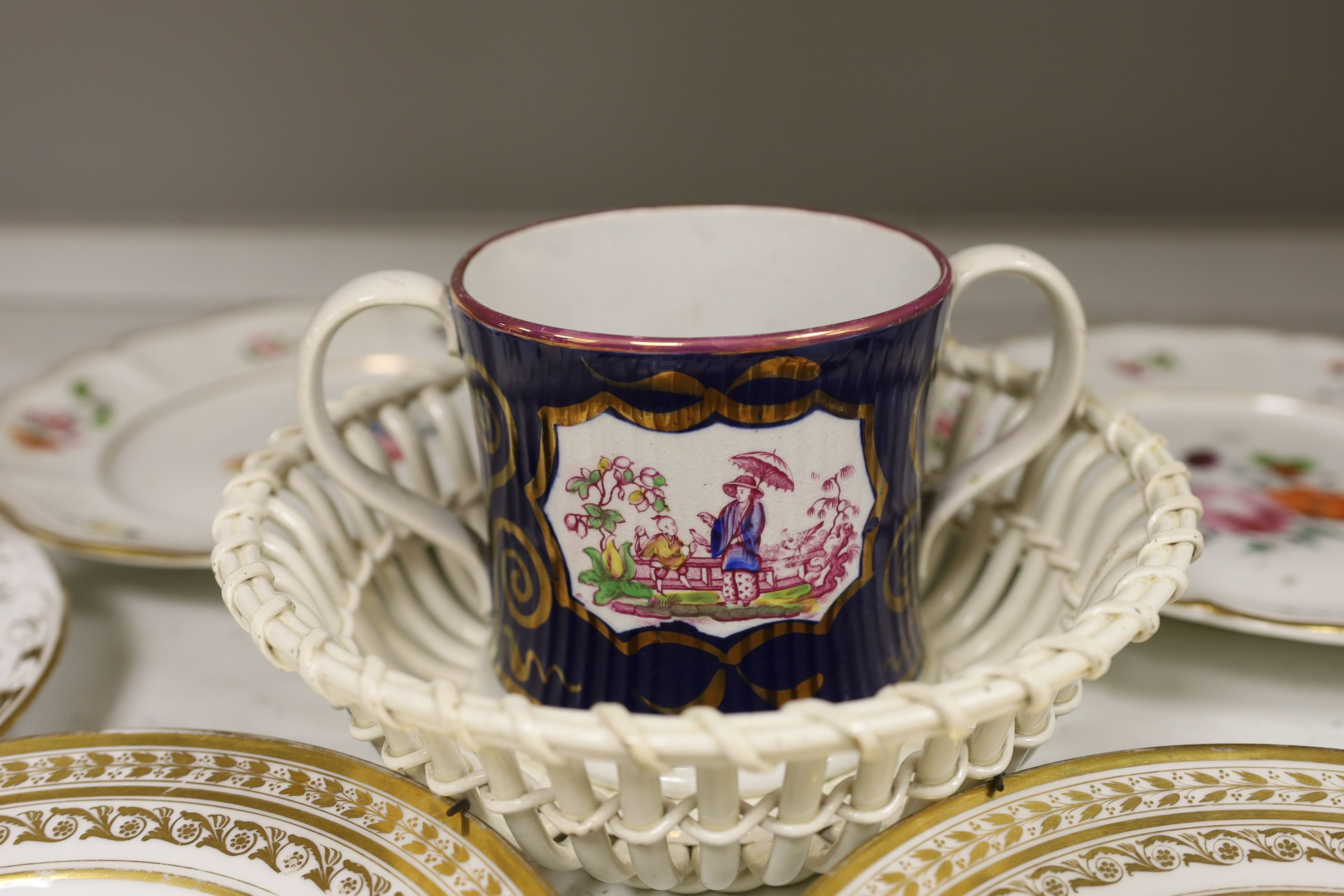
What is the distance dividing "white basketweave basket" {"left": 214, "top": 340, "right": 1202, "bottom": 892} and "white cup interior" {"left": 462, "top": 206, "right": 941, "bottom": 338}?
95mm

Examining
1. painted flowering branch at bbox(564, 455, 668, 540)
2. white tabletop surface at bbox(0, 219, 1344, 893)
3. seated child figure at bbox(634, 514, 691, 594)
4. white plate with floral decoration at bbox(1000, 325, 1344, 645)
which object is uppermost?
painted flowering branch at bbox(564, 455, 668, 540)

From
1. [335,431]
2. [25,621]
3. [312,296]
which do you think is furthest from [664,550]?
[312,296]

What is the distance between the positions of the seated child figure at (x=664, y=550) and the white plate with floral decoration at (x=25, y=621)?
0.75ft

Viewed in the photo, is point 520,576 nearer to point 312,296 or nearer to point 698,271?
point 698,271

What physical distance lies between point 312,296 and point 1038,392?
2.30ft

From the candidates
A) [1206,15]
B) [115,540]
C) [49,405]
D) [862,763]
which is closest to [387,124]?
[49,405]

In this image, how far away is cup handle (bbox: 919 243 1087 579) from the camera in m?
0.36

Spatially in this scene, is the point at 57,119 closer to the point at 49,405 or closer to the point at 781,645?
the point at 49,405

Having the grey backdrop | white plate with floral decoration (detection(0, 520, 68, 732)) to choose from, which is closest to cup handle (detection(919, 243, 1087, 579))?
white plate with floral decoration (detection(0, 520, 68, 732))

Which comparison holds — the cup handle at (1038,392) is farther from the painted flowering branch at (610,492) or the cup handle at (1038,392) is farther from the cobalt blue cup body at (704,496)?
the painted flowering branch at (610,492)

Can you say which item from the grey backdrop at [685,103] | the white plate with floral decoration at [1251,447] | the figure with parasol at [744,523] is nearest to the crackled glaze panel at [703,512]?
the figure with parasol at [744,523]

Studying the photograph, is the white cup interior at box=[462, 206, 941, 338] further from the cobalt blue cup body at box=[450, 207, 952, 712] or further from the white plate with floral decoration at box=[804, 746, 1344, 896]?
the white plate with floral decoration at box=[804, 746, 1344, 896]

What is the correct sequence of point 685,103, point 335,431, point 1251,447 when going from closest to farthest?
1. point 335,431
2. point 1251,447
3. point 685,103

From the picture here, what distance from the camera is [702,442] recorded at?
1.00 ft
